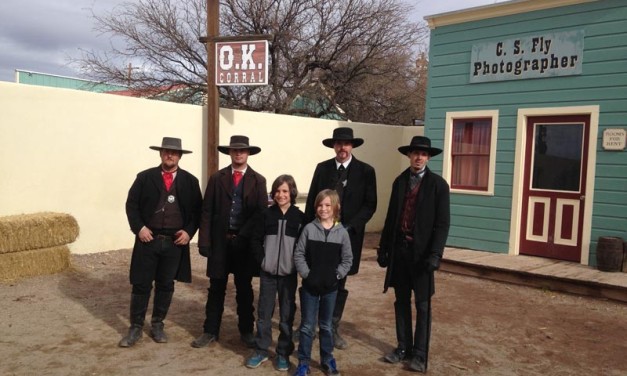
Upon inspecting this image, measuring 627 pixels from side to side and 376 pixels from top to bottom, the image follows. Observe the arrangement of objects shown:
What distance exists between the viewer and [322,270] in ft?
13.3

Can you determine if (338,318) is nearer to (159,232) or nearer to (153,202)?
(159,232)

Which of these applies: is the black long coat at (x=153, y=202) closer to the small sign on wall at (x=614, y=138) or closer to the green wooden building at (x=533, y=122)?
the green wooden building at (x=533, y=122)

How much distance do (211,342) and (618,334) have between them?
12.9 ft

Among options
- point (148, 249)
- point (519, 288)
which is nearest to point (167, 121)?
point (148, 249)

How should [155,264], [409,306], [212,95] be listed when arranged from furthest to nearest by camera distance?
[212,95]
[155,264]
[409,306]

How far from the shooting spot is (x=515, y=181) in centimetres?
829

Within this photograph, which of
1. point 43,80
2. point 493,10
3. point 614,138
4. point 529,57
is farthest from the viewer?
point 43,80

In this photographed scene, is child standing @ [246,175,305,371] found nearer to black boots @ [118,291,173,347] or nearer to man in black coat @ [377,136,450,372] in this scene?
man in black coat @ [377,136,450,372]

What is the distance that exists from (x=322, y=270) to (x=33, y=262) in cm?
448

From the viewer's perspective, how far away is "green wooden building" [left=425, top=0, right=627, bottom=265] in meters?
7.45

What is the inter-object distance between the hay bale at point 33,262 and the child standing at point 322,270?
4.24m

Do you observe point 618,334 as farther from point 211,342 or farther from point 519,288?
point 211,342

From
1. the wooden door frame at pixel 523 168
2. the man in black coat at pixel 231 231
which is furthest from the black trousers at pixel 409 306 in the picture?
the wooden door frame at pixel 523 168

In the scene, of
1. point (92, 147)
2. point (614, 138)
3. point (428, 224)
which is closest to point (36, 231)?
point (92, 147)
